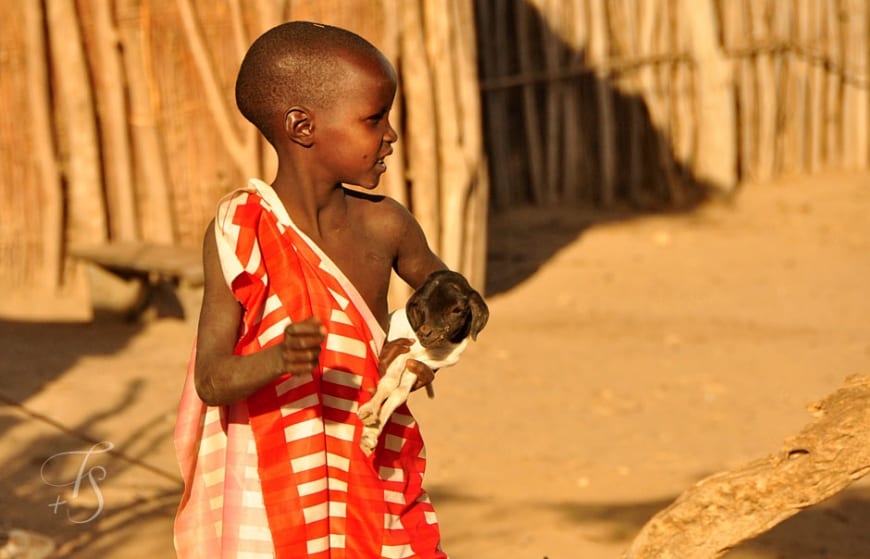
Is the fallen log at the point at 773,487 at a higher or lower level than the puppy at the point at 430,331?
lower

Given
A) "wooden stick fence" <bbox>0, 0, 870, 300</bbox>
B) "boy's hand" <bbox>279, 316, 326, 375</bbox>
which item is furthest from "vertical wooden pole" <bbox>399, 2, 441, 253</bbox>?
"boy's hand" <bbox>279, 316, 326, 375</bbox>

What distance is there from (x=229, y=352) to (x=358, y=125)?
45 cm

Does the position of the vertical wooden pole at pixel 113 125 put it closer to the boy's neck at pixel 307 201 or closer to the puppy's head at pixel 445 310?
the boy's neck at pixel 307 201

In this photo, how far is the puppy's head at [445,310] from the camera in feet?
7.36

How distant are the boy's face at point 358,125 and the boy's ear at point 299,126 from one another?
0.04 feet

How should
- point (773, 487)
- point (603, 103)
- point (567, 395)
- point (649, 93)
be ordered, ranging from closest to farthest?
point (773, 487) → point (567, 395) → point (603, 103) → point (649, 93)

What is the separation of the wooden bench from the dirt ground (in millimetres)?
133

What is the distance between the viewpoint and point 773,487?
2.60m

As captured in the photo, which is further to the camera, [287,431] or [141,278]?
[141,278]

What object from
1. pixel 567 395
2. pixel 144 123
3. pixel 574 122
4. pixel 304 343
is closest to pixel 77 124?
pixel 144 123

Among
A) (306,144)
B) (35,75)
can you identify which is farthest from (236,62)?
(306,144)

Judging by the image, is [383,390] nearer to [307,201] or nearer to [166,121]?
[307,201]

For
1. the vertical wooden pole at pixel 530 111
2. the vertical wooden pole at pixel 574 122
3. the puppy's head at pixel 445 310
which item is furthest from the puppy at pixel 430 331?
the vertical wooden pole at pixel 574 122

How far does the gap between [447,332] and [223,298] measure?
0.38 metres
